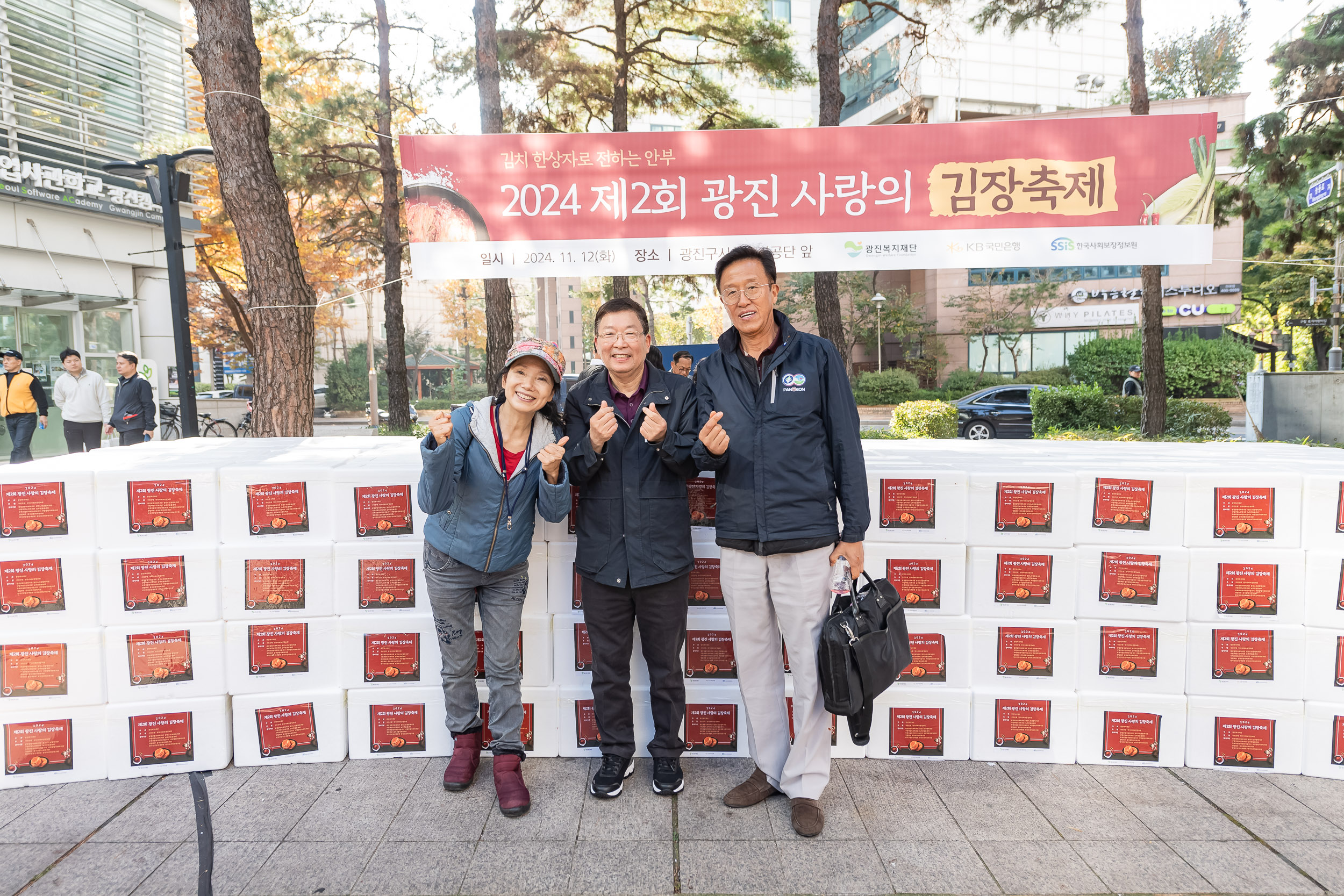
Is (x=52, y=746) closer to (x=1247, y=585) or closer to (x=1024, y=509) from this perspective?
(x=1024, y=509)

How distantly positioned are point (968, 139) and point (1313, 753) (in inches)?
155

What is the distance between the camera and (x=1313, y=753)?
3254mm

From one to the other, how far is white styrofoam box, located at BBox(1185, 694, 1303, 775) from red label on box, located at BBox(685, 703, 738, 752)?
2.05 metres

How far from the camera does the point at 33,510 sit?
125 inches

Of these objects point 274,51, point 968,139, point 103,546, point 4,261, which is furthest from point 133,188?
point 968,139

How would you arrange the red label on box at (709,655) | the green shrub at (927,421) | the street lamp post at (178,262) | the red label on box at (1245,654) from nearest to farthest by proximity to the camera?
the red label on box at (1245,654), the red label on box at (709,655), the street lamp post at (178,262), the green shrub at (927,421)

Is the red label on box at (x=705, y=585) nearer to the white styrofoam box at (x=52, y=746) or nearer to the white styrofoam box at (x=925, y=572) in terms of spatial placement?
the white styrofoam box at (x=925, y=572)

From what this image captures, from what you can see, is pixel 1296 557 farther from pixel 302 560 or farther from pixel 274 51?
pixel 274 51

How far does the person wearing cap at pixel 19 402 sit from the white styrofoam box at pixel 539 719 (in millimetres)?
9840

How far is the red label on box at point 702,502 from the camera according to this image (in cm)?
341

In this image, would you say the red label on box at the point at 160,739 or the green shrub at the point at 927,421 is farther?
the green shrub at the point at 927,421

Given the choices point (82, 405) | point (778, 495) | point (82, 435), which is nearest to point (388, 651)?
point (778, 495)

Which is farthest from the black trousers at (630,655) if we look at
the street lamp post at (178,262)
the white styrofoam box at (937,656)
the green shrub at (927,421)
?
the green shrub at (927,421)

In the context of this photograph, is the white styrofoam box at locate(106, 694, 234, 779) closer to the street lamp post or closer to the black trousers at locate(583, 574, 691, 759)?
the black trousers at locate(583, 574, 691, 759)
